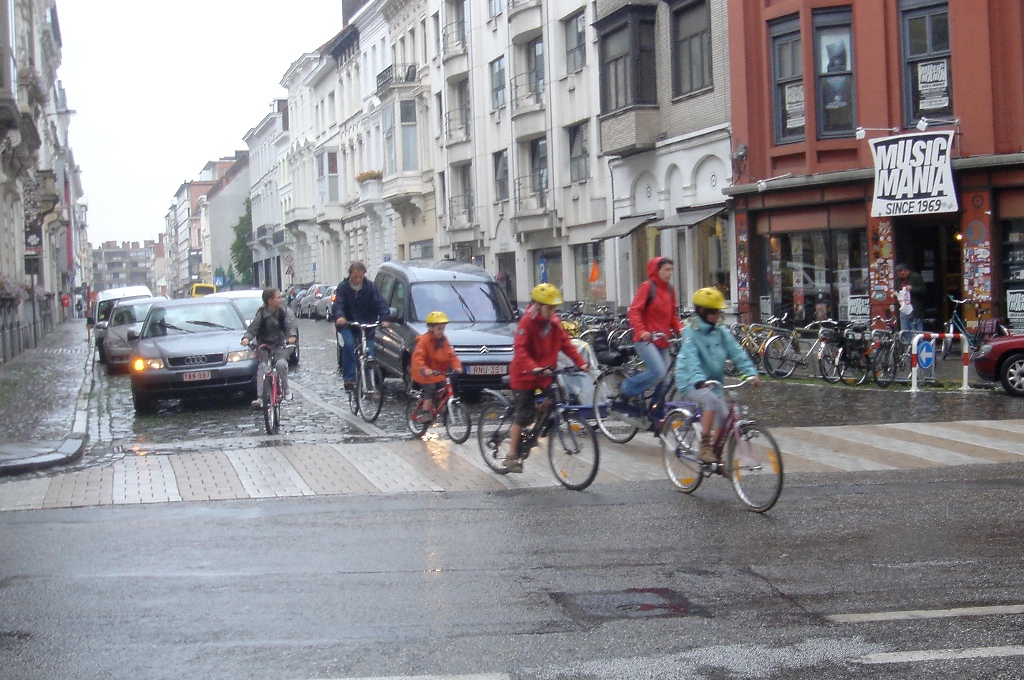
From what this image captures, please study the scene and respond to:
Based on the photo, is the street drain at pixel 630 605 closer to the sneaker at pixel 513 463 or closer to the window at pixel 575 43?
the sneaker at pixel 513 463

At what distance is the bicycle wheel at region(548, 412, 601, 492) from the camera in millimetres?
9539

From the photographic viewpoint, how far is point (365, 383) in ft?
48.8

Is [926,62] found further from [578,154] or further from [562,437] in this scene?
[562,437]

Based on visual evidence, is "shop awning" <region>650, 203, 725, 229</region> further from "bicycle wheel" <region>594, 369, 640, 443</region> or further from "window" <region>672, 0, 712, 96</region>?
"bicycle wheel" <region>594, 369, 640, 443</region>

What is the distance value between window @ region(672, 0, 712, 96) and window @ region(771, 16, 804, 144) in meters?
2.69

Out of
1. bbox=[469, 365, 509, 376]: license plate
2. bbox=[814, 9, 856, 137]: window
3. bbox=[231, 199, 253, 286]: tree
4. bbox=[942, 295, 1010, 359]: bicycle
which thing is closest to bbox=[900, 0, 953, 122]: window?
bbox=[814, 9, 856, 137]: window

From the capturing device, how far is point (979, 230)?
836 inches

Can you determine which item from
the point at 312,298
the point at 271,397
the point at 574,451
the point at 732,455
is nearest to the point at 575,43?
the point at 312,298

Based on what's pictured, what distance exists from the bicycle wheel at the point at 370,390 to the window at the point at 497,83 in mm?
27060

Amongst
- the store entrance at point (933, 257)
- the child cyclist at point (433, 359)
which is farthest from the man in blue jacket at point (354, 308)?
the store entrance at point (933, 257)

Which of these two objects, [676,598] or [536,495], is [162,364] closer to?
[536,495]

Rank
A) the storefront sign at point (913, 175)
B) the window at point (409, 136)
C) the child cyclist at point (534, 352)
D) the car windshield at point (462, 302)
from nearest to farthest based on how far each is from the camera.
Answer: the child cyclist at point (534, 352), the car windshield at point (462, 302), the storefront sign at point (913, 175), the window at point (409, 136)

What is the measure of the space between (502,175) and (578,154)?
648 cm

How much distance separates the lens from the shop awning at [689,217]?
26.9 m
